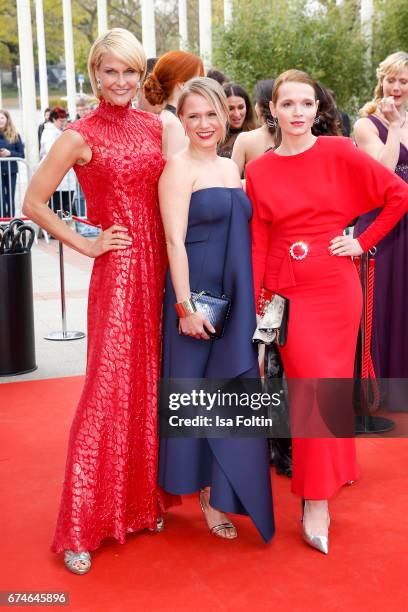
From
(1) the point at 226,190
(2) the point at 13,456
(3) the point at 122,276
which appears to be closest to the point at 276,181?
(1) the point at 226,190

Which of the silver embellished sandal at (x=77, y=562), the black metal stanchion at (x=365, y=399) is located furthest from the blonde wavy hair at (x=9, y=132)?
the silver embellished sandal at (x=77, y=562)

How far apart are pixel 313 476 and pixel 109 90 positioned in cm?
173

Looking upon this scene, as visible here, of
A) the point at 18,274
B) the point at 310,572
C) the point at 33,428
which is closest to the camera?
the point at 310,572

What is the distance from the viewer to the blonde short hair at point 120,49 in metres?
3.32

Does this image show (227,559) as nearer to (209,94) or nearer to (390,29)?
Result: (209,94)

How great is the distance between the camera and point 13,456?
4.70 metres

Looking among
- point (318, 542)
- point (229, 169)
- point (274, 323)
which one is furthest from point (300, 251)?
point (318, 542)

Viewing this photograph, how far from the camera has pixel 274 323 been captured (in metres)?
3.51

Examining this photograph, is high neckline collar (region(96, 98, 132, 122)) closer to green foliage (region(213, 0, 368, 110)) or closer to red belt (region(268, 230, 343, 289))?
red belt (region(268, 230, 343, 289))

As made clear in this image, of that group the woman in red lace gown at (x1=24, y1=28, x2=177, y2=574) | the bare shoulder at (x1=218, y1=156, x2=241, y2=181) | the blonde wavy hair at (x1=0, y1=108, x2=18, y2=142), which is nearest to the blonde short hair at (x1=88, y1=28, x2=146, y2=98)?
the woman in red lace gown at (x1=24, y1=28, x2=177, y2=574)

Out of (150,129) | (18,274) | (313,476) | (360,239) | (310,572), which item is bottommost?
(310,572)

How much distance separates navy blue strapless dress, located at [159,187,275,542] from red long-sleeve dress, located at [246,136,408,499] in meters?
0.14

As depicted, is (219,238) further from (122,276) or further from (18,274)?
(18,274)

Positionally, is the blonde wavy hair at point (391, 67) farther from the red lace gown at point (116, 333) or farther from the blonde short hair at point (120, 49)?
the blonde short hair at point (120, 49)
